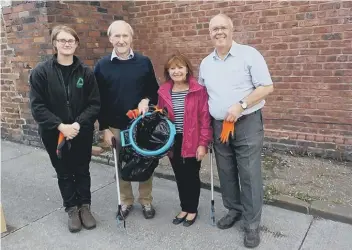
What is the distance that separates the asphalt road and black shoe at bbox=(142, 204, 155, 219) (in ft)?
0.16

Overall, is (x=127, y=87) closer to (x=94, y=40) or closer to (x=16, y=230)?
(x=16, y=230)

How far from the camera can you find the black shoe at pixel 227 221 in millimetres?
3080

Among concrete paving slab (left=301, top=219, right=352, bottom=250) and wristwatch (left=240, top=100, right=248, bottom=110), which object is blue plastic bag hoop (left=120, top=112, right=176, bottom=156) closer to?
wristwatch (left=240, top=100, right=248, bottom=110)

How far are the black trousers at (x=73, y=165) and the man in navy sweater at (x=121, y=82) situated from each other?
0.23 meters

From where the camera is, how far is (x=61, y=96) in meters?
2.88

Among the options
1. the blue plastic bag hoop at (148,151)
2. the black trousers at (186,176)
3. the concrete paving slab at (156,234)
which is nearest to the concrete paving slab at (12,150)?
the concrete paving slab at (156,234)

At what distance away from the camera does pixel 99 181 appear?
4195 mm

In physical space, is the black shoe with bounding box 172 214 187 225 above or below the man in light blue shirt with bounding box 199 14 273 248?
below

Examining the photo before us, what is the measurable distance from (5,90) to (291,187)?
4.59 meters

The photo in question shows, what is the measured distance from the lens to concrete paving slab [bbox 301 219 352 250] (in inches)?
109

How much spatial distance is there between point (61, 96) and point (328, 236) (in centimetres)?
256

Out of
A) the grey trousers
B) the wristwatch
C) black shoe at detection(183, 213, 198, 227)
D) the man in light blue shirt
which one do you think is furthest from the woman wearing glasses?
the wristwatch

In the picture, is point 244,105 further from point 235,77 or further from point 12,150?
point 12,150

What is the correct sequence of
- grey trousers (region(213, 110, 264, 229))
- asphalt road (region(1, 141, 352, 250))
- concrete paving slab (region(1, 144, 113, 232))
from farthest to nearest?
1. concrete paving slab (region(1, 144, 113, 232))
2. asphalt road (region(1, 141, 352, 250))
3. grey trousers (region(213, 110, 264, 229))
